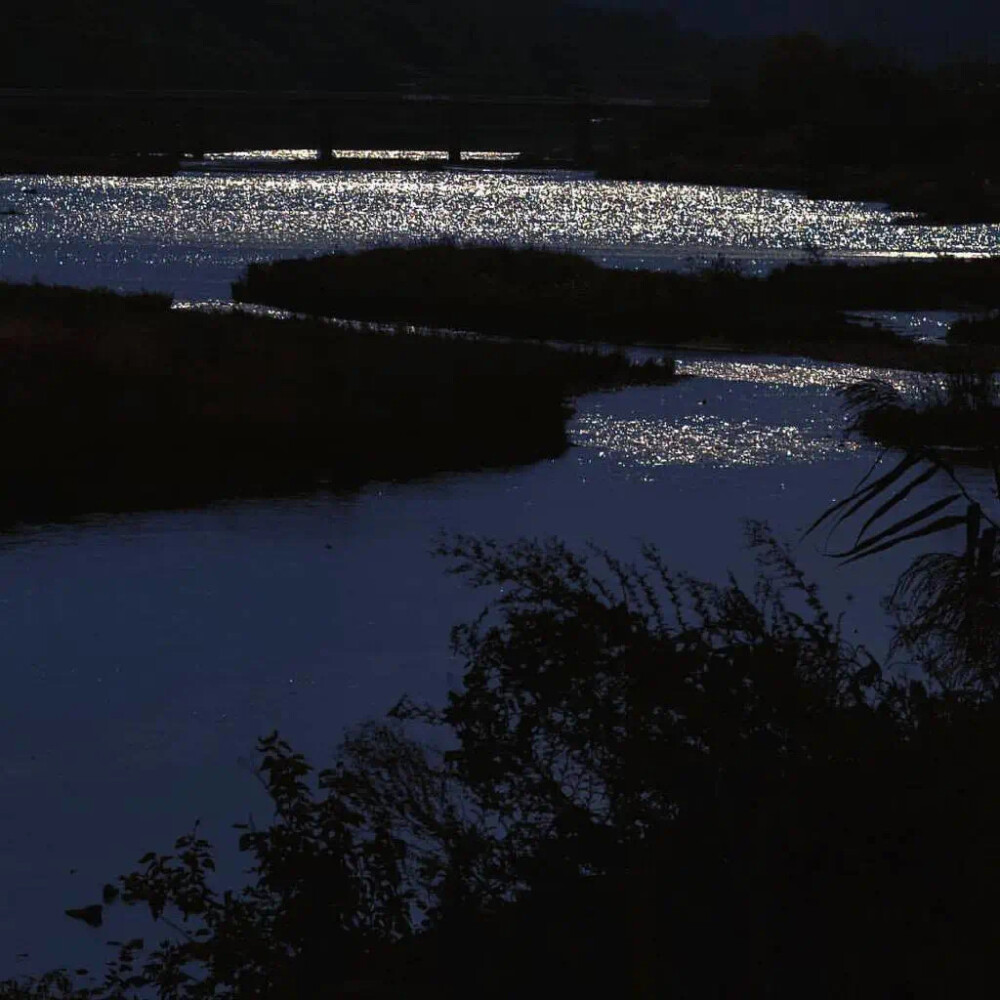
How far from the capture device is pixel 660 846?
740 cm

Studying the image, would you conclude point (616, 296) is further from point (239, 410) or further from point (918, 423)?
point (918, 423)

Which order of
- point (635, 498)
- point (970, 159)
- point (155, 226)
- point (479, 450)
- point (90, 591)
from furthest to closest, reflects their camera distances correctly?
point (970, 159), point (155, 226), point (479, 450), point (635, 498), point (90, 591)

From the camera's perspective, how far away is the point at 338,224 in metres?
99.4

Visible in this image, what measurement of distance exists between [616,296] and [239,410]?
21.0 meters

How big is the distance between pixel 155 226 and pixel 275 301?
1802 inches

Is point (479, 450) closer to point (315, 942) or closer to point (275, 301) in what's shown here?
point (315, 942)

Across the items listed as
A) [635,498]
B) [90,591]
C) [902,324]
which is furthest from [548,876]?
[902,324]

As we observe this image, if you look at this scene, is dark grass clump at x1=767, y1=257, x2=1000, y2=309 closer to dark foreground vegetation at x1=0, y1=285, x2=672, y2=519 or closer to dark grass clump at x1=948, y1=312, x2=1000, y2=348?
dark grass clump at x1=948, y1=312, x2=1000, y2=348

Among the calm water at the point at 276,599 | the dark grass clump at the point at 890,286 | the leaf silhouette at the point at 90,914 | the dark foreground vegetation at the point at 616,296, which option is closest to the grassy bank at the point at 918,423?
the calm water at the point at 276,599

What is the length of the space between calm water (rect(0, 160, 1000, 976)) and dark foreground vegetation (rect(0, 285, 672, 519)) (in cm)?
105

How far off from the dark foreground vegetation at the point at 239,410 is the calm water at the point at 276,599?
3.45 ft

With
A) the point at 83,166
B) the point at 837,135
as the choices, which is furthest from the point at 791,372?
the point at 83,166

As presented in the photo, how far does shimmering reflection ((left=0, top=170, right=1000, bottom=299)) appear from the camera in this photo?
6944 centimetres

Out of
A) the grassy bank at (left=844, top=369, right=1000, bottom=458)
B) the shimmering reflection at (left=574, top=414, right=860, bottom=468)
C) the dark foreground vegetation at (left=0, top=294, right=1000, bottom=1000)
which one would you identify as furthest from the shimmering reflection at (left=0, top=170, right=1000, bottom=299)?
→ the dark foreground vegetation at (left=0, top=294, right=1000, bottom=1000)
